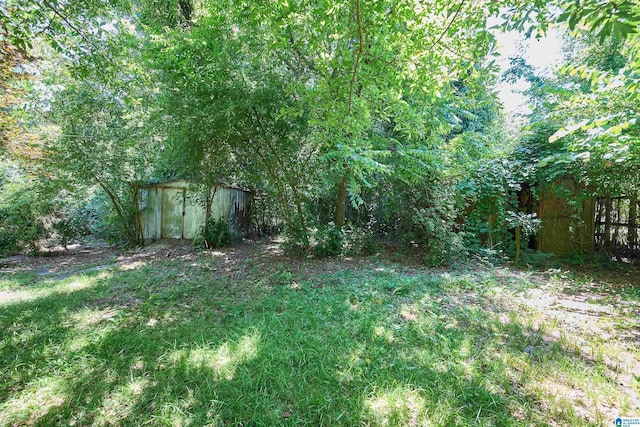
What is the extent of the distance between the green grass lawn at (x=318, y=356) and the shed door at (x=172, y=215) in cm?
492

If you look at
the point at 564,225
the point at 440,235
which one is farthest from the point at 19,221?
the point at 564,225

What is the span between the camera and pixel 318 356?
212 centimetres

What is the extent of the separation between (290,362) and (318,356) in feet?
0.70

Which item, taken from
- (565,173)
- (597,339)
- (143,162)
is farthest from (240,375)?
(143,162)

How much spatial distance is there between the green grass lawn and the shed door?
4.92 metres

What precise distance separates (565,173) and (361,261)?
3892 mm

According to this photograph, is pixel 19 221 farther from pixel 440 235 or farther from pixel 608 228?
pixel 608 228

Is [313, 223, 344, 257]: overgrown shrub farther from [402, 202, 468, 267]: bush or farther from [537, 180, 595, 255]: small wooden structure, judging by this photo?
[537, 180, 595, 255]: small wooden structure

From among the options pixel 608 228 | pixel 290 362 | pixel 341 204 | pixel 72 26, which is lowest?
pixel 290 362

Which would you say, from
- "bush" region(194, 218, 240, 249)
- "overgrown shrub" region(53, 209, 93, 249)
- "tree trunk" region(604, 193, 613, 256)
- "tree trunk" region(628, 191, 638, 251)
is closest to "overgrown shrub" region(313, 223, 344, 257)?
"bush" region(194, 218, 240, 249)

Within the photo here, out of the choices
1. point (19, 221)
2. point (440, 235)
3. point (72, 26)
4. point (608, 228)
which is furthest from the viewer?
point (19, 221)

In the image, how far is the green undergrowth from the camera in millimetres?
1571

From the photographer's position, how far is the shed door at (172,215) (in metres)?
8.72

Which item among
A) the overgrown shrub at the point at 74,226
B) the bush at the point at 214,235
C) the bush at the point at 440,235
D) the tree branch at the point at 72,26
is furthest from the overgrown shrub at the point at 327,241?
A: the overgrown shrub at the point at 74,226
